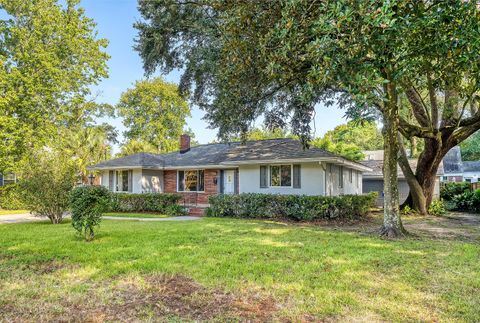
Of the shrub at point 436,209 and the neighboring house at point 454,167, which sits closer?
the shrub at point 436,209

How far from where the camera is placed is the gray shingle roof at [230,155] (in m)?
16.0

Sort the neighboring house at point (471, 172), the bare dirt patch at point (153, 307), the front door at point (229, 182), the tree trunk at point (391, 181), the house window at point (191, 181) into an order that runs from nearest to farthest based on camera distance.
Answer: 1. the bare dirt patch at point (153, 307)
2. the tree trunk at point (391, 181)
3. the front door at point (229, 182)
4. the house window at point (191, 181)
5. the neighboring house at point (471, 172)

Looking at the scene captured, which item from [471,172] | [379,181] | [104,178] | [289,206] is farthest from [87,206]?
[471,172]

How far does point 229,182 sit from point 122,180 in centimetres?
782

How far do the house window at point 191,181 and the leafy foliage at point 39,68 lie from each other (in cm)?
1078

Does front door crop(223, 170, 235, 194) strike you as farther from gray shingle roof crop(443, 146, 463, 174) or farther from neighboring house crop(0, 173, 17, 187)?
gray shingle roof crop(443, 146, 463, 174)

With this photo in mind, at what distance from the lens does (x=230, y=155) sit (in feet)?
63.3

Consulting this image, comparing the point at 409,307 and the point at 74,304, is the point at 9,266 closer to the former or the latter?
the point at 74,304

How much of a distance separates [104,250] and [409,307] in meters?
6.23

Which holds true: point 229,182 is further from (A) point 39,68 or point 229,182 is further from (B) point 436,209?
(A) point 39,68

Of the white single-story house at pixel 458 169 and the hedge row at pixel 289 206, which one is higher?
Result: the white single-story house at pixel 458 169

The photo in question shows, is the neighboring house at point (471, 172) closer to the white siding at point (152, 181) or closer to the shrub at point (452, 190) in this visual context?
the shrub at point (452, 190)

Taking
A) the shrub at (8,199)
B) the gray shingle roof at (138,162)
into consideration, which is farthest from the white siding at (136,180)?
the shrub at (8,199)

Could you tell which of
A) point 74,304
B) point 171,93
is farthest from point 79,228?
point 171,93
